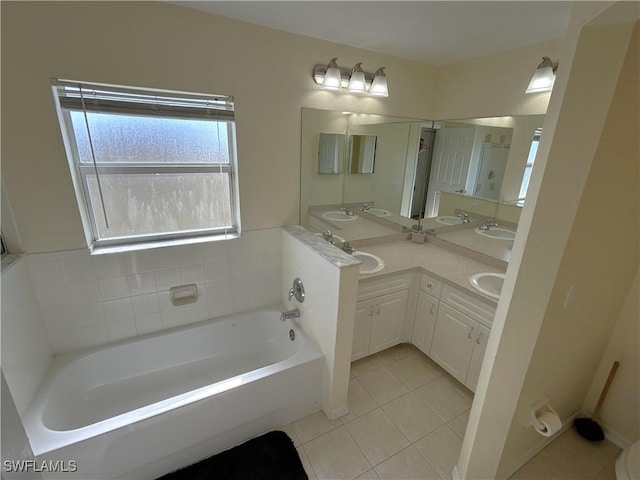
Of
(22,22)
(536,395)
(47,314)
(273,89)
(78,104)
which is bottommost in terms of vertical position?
(536,395)

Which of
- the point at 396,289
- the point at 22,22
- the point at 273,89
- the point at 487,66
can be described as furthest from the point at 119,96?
the point at 487,66

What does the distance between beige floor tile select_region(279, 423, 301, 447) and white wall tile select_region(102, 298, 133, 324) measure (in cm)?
126

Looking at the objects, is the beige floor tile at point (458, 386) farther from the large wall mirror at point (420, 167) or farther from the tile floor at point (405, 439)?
the large wall mirror at point (420, 167)

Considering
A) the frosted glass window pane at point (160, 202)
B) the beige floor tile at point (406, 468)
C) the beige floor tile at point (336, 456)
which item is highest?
the frosted glass window pane at point (160, 202)

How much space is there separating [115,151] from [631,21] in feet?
7.68

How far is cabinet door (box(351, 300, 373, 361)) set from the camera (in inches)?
82.0

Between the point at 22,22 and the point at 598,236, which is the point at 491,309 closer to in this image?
the point at 598,236

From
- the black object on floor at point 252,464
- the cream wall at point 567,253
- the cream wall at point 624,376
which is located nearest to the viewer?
the cream wall at point 567,253

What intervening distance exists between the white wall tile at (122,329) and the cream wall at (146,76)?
57 centimetres

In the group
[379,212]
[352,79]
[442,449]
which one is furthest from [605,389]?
[352,79]

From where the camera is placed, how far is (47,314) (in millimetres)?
1700

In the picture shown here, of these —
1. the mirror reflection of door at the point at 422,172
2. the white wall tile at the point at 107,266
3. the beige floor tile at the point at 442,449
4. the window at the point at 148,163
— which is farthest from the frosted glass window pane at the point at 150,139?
the beige floor tile at the point at 442,449

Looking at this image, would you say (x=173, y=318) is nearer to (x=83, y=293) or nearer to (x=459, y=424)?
(x=83, y=293)

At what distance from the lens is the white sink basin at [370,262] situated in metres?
2.15
